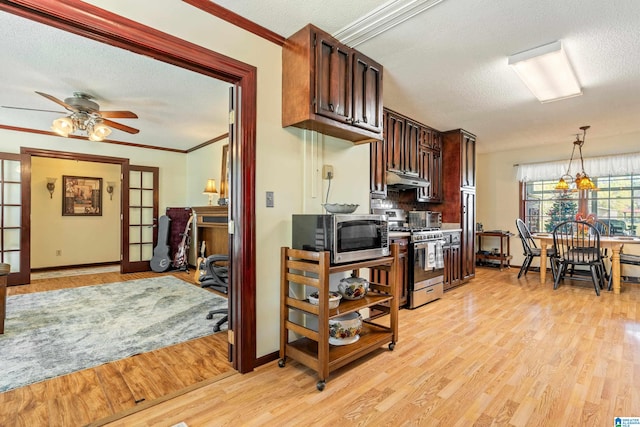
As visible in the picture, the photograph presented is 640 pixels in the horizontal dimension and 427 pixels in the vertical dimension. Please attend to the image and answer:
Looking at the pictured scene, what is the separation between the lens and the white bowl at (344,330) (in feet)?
7.37

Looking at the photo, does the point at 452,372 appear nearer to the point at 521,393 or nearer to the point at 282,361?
the point at 521,393

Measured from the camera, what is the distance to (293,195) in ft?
8.06

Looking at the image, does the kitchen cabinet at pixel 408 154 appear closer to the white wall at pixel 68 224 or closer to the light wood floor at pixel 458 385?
the light wood floor at pixel 458 385

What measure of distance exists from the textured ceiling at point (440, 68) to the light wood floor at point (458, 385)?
2.20 meters

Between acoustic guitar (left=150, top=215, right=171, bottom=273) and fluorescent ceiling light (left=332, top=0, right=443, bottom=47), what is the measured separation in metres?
5.10

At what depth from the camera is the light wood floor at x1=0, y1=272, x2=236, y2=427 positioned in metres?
1.70

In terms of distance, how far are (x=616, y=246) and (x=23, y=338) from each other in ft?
22.5

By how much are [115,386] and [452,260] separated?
13.3 feet

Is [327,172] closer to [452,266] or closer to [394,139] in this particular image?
[394,139]

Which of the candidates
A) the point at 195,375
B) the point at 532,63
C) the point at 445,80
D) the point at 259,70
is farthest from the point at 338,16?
the point at 195,375

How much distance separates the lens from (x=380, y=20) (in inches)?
83.7

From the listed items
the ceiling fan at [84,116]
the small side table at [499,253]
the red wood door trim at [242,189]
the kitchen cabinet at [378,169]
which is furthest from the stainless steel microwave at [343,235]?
the small side table at [499,253]

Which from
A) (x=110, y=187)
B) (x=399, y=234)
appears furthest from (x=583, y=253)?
(x=110, y=187)

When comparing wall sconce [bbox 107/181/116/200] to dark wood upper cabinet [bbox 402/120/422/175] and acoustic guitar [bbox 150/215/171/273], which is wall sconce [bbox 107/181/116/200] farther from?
dark wood upper cabinet [bbox 402/120/422/175]
